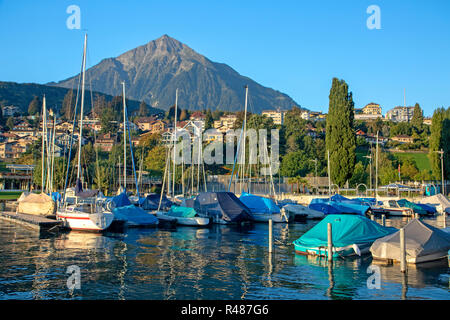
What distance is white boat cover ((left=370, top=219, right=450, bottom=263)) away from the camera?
2283cm

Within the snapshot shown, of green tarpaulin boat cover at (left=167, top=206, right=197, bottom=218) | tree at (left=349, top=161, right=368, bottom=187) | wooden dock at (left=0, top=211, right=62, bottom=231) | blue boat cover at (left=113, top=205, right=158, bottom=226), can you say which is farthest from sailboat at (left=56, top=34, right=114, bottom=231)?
tree at (left=349, top=161, right=368, bottom=187)

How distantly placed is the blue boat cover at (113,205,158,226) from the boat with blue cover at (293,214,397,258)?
1660 cm

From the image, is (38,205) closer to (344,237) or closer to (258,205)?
(258,205)

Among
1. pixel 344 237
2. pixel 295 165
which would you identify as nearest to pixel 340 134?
pixel 295 165

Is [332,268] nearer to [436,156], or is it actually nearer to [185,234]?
[185,234]

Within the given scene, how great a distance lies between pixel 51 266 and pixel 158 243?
9.15m

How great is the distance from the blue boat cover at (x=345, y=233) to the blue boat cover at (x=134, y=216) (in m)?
16.7

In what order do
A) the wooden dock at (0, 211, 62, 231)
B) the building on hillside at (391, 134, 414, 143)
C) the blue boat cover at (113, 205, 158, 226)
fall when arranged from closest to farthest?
1. the wooden dock at (0, 211, 62, 231)
2. the blue boat cover at (113, 205, 158, 226)
3. the building on hillside at (391, 134, 414, 143)

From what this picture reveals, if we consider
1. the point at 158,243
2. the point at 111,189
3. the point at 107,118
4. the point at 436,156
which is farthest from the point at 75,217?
the point at 107,118

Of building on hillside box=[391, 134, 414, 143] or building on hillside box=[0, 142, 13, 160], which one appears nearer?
building on hillside box=[391, 134, 414, 143]

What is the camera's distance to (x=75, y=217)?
35.6 m

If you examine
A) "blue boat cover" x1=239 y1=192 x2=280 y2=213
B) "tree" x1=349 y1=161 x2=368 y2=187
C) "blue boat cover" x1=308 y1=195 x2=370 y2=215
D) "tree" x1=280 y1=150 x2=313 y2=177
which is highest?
"tree" x1=280 y1=150 x2=313 y2=177

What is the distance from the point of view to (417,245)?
23.0 m

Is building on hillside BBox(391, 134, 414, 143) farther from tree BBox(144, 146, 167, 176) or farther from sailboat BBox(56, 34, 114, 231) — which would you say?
sailboat BBox(56, 34, 114, 231)
